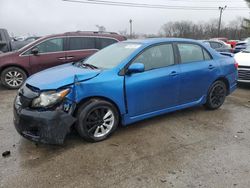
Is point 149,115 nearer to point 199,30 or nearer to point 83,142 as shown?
point 83,142

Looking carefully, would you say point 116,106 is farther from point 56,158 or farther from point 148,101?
point 56,158

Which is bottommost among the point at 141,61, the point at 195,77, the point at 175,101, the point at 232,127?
the point at 232,127

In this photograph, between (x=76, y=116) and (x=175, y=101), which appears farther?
(x=175, y=101)

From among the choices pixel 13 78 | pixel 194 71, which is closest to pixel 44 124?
pixel 194 71

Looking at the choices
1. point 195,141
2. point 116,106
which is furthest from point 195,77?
point 116,106

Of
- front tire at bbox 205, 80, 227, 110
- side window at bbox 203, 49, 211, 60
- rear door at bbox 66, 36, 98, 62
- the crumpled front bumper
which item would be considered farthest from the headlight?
rear door at bbox 66, 36, 98, 62

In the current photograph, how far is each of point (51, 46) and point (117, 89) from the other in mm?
4541

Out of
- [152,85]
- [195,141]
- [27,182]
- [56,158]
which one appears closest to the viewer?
[27,182]

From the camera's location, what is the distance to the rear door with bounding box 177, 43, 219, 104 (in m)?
4.33

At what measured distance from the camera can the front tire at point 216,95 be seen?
16.1 feet

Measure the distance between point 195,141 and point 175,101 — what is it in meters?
0.91

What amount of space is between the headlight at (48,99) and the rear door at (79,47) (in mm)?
4440

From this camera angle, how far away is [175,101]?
4293 millimetres

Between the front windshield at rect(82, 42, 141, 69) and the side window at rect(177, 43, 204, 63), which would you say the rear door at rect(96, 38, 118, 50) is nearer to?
the front windshield at rect(82, 42, 141, 69)
